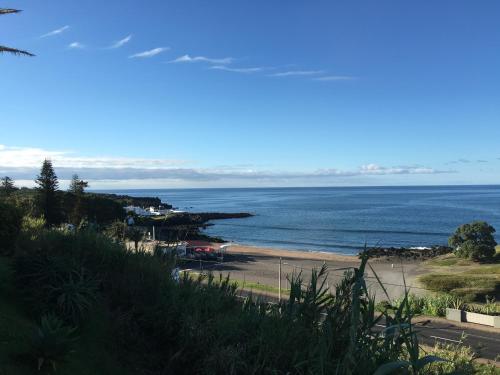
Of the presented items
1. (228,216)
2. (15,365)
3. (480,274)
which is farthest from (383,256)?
(228,216)

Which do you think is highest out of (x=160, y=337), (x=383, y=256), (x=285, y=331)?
(x=285, y=331)

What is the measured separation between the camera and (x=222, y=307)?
22.3 feet

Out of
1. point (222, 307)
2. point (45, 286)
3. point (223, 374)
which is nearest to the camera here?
point (223, 374)

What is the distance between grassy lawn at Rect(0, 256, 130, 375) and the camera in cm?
486

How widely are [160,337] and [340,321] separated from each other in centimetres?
274

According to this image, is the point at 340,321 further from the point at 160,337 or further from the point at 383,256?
the point at 383,256

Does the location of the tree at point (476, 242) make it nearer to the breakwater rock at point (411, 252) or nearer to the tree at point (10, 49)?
the breakwater rock at point (411, 252)

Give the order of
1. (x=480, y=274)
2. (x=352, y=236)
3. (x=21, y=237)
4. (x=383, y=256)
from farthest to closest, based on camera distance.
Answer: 1. (x=352, y=236)
2. (x=383, y=256)
3. (x=480, y=274)
4. (x=21, y=237)

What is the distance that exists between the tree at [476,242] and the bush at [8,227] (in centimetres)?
4451

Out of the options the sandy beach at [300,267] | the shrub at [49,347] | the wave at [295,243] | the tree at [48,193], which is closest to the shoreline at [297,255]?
the sandy beach at [300,267]

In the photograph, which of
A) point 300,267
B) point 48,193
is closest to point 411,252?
point 300,267

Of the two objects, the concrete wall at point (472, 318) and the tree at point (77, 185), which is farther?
the tree at point (77, 185)

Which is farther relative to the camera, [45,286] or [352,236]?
[352,236]

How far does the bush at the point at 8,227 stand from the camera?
8867 millimetres
